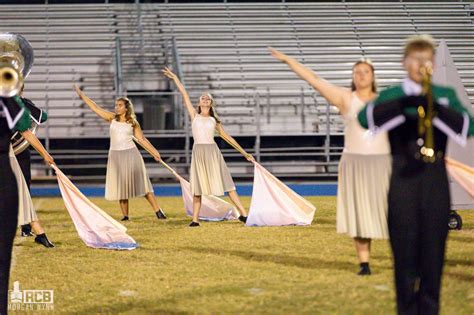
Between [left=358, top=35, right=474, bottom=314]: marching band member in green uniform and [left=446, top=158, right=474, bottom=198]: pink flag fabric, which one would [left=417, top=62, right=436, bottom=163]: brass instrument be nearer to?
[left=358, top=35, right=474, bottom=314]: marching band member in green uniform

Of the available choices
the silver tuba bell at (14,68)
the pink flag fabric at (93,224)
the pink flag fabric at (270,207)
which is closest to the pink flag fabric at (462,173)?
the silver tuba bell at (14,68)

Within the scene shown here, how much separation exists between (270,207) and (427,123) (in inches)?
283

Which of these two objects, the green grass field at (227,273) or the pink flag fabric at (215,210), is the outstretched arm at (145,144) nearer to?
the pink flag fabric at (215,210)

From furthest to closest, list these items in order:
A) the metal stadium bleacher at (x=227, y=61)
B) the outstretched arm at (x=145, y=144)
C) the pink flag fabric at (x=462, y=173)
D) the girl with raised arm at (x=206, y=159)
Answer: the metal stadium bleacher at (x=227, y=61) < the outstretched arm at (x=145, y=144) < the girl with raised arm at (x=206, y=159) < the pink flag fabric at (x=462, y=173)

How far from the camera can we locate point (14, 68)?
4.93 meters

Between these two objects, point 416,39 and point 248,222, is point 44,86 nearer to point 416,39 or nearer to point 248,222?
point 248,222

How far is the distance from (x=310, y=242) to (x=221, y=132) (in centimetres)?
255

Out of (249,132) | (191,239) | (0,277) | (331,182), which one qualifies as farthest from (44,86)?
(0,277)

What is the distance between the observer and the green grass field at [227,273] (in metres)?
6.00

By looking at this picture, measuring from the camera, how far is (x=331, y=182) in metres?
20.5

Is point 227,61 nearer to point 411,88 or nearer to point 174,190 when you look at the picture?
point 174,190

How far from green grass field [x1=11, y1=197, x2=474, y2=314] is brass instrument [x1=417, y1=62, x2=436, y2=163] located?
5.32 feet

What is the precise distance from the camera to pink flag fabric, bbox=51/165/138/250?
9328mm

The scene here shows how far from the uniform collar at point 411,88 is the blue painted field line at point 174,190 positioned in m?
14.5
